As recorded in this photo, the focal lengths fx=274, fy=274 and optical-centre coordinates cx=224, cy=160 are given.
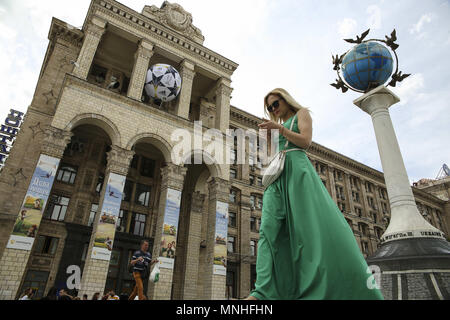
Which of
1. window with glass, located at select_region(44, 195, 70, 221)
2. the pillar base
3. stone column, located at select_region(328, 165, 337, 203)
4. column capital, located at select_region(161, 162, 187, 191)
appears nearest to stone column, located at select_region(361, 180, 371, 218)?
stone column, located at select_region(328, 165, 337, 203)

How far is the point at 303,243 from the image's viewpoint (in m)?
2.55

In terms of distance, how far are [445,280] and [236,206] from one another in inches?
891

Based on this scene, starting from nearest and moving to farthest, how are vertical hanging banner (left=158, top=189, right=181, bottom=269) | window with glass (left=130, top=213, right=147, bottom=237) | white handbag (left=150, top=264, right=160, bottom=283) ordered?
white handbag (left=150, top=264, right=160, bottom=283), vertical hanging banner (left=158, top=189, right=181, bottom=269), window with glass (left=130, top=213, right=147, bottom=237)

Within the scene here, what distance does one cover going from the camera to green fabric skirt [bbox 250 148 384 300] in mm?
2225

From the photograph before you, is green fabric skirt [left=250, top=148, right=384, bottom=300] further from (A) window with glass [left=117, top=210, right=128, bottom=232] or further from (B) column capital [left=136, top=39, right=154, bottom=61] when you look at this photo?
(A) window with glass [left=117, top=210, right=128, bottom=232]

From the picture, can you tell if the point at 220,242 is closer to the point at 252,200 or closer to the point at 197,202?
the point at 197,202

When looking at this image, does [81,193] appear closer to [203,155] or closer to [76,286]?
[76,286]

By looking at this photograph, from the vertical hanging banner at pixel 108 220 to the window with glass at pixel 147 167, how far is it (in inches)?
285

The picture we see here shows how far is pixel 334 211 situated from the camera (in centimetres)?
261

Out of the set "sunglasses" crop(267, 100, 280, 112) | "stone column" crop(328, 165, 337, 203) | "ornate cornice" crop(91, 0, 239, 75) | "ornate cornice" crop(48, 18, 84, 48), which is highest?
"ornate cornice" crop(48, 18, 84, 48)

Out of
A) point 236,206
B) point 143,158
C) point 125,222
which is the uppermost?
point 143,158

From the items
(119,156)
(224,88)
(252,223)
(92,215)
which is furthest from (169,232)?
(252,223)

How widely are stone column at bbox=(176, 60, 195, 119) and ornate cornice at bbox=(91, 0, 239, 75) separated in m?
1.33
